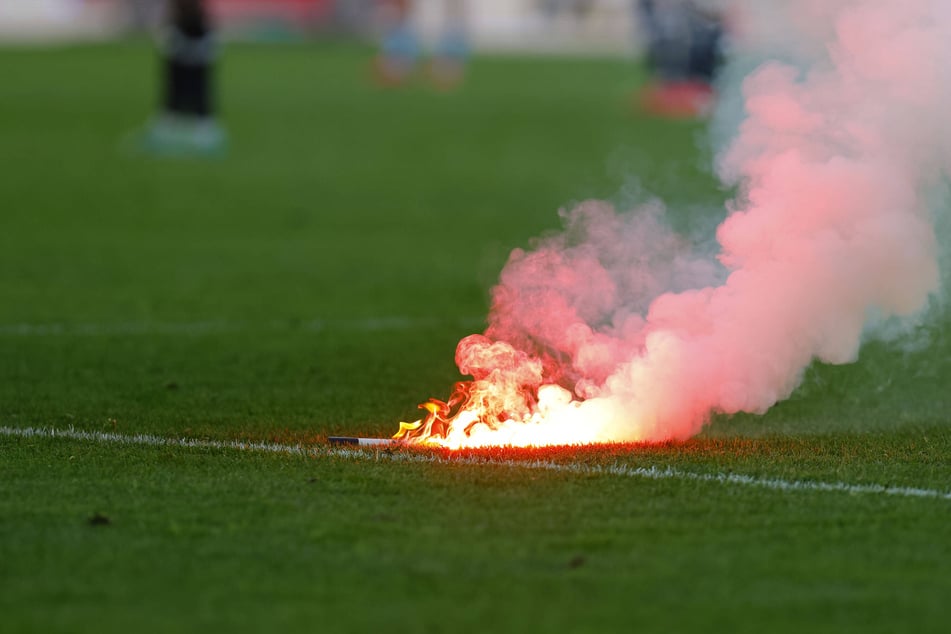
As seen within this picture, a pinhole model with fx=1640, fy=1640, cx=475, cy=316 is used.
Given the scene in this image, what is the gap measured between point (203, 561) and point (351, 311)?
725cm

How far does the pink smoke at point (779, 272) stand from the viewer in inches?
306

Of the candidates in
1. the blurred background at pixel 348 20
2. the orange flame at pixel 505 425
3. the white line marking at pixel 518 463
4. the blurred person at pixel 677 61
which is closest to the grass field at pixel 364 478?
the white line marking at pixel 518 463

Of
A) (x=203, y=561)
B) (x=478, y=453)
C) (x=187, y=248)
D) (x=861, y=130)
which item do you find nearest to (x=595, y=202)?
(x=861, y=130)

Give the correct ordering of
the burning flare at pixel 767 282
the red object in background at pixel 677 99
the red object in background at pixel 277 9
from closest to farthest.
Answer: the burning flare at pixel 767 282 < the red object in background at pixel 677 99 < the red object in background at pixel 277 9

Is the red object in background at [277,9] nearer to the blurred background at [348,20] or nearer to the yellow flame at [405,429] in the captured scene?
the blurred background at [348,20]

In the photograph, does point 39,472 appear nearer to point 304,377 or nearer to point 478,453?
point 478,453

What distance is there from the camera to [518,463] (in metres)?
7.14

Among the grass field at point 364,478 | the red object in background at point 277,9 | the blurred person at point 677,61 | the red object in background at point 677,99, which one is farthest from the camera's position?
the red object in background at point 277,9

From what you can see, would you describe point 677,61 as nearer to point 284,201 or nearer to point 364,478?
point 284,201

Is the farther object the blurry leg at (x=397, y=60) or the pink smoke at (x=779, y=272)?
the blurry leg at (x=397, y=60)

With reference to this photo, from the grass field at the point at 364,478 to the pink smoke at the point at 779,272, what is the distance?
36 centimetres

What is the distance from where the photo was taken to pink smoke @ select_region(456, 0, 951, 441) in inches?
306

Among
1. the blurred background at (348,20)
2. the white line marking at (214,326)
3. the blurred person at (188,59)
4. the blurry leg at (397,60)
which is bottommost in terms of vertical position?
the white line marking at (214,326)

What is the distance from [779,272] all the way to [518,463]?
1.71 m
